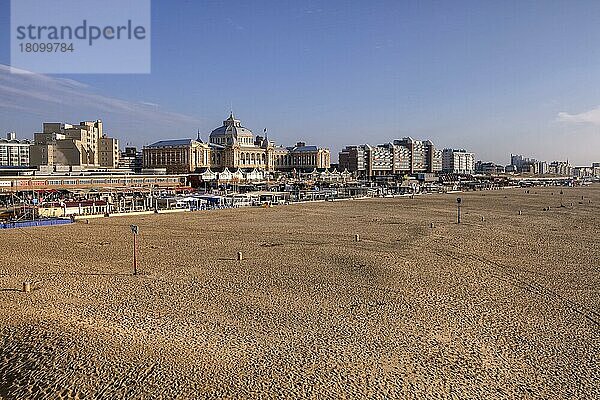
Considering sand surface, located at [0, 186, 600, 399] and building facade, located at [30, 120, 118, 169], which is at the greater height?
building facade, located at [30, 120, 118, 169]

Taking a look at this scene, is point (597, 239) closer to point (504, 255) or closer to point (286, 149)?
point (504, 255)

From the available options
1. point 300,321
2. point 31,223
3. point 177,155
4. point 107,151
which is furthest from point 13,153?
point 300,321

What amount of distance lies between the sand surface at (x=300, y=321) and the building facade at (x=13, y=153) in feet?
291

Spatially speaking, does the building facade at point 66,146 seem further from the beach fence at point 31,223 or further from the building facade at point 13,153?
the beach fence at point 31,223

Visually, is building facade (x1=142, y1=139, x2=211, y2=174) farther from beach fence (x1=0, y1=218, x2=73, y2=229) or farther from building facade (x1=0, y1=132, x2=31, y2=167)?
beach fence (x1=0, y1=218, x2=73, y2=229)

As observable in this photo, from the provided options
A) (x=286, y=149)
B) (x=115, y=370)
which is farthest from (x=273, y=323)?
(x=286, y=149)

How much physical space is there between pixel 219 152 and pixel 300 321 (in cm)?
9314

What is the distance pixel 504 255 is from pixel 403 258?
14.3ft

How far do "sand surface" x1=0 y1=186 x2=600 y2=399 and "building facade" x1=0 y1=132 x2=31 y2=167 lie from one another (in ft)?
291

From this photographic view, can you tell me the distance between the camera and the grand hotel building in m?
→ 95.9

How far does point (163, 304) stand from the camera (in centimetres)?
1264

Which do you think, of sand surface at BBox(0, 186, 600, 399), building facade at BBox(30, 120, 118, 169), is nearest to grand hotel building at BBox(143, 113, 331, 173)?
building facade at BBox(30, 120, 118, 169)

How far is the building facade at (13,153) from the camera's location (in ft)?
322

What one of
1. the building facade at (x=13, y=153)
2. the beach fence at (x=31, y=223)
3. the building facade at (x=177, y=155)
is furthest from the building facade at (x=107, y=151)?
the beach fence at (x=31, y=223)
